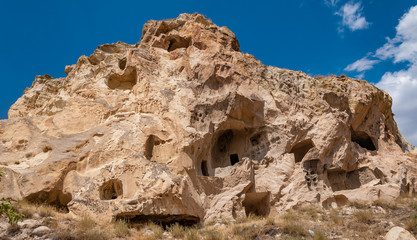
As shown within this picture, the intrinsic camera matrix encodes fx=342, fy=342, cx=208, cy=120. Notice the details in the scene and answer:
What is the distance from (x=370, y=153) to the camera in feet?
52.6

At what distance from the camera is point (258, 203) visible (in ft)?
40.2

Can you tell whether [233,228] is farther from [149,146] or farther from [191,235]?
[149,146]

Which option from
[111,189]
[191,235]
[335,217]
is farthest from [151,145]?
[335,217]

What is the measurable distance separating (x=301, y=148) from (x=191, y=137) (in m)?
5.96

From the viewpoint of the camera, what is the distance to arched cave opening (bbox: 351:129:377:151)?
17.1 metres

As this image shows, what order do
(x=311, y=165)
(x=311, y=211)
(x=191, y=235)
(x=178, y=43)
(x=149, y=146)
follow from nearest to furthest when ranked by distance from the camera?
(x=191, y=235)
(x=149, y=146)
(x=311, y=211)
(x=311, y=165)
(x=178, y=43)

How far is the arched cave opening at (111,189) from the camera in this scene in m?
8.80

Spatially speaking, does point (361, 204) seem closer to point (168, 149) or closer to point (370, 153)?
Result: point (370, 153)

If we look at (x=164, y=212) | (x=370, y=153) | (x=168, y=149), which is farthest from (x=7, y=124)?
(x=370, y=153)

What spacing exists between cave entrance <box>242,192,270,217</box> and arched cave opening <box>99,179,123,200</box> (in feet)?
14.6

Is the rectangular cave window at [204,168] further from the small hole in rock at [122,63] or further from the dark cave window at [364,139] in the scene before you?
the dark cave window at [364,139]

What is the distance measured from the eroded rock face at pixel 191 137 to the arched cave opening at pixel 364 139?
0.05 metres

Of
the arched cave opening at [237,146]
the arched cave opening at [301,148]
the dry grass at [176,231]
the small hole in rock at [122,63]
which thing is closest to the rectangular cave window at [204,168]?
the arched cave opening at [237,146]

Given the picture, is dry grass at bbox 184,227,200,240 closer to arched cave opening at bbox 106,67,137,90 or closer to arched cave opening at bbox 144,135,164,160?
arched cave opening at bbox 144,135,164,160
